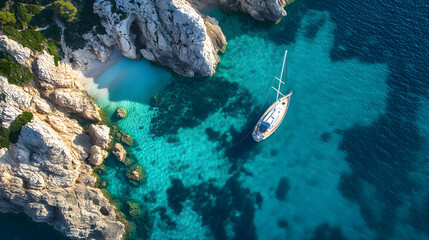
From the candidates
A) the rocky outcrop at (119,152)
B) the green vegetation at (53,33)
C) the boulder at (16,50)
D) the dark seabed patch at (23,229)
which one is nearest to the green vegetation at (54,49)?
the green vegetation at (53,33)

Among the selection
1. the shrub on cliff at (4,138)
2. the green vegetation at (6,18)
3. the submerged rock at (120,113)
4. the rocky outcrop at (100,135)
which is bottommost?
the rocky outcrop at (100,135)

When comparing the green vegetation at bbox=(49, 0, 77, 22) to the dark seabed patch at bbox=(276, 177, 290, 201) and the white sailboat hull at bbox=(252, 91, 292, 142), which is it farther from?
the dark seabed patch at bbox=(276, 177, 290, 201)

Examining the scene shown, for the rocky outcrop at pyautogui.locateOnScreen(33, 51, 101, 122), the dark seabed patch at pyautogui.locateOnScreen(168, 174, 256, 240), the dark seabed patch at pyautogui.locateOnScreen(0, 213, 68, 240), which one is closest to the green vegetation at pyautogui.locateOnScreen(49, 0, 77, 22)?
the rocky outcrop at pyautogui.locateOnScreen(33, 51, 101, 122)

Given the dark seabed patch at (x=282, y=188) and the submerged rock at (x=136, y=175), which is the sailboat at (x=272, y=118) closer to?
the dark seabed patch at (x=282, y=188)

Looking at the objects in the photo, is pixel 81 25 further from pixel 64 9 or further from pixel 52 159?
pixel 52 159

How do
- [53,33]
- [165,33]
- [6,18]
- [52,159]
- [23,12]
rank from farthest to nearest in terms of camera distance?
[165,33] → [53,33] → [23,12] → [6,18] → [52,159]

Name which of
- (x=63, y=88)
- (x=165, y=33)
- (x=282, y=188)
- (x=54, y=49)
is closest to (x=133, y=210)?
(x=63, y=88)

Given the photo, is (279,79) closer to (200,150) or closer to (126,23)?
(200,150)
